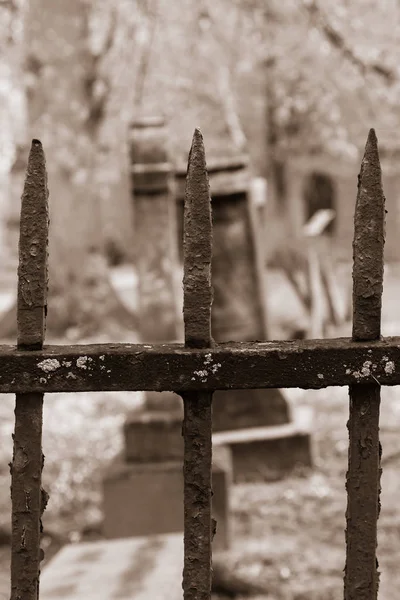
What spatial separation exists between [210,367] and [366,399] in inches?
12.6

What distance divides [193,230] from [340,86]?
9.27 metres

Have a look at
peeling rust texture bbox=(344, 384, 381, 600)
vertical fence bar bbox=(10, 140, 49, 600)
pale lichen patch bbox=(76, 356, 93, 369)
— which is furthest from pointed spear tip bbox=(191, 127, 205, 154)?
peeling rust texture bbox=(344, 384, 381, 600)

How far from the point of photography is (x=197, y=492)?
6.13 feet

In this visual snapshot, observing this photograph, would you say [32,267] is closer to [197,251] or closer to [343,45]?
[197,251]

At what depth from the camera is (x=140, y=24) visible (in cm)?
1101

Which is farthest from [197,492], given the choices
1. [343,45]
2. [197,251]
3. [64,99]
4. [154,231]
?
[64,99]

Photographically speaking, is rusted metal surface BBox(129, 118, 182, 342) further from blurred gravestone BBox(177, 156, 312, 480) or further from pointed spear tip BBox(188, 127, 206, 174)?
pointed spear tip BBox(188, 127, 206, 174)

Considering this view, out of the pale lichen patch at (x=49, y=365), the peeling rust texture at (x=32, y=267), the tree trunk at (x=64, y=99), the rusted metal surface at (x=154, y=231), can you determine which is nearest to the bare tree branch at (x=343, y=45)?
the tree trunk at (x=64, y=99)

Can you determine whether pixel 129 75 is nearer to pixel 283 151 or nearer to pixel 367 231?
pixel 367 231

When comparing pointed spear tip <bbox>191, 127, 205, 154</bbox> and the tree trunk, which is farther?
the tree trunk

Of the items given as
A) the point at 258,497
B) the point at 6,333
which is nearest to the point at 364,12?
the point at 258,497

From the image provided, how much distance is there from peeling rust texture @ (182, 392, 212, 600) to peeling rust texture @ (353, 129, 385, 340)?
0.35 metres

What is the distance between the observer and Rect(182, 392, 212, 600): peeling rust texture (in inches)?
73.2

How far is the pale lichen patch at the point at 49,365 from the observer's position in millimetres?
1869
